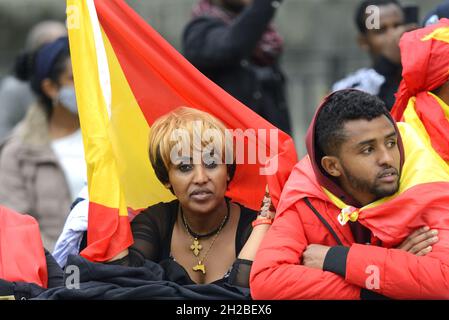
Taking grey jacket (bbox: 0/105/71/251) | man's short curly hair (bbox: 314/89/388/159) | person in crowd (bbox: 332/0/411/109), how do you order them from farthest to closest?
grey jacket (bbox: 0/105/71/251) < person in crowd (bbox: 332/0/411/109) < man's short curly hair (bbox: 314/89/388/159)

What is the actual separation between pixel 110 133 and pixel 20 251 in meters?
0.58

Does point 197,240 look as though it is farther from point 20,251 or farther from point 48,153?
point 48,153

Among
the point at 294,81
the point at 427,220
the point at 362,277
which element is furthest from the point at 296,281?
the point at 294,81

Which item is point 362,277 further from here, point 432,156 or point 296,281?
point 432,156

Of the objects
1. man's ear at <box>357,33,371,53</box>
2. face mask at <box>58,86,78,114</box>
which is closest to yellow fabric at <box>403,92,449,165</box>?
man's ear at <box>357,33,371,53</box>

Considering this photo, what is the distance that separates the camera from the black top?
15.1 ft

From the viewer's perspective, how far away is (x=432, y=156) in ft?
14.5

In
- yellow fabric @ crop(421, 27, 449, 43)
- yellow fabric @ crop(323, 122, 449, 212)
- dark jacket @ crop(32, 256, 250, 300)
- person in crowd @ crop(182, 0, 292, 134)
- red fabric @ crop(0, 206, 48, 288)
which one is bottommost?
dark jacket @ crop(32, 256, 250, 300)

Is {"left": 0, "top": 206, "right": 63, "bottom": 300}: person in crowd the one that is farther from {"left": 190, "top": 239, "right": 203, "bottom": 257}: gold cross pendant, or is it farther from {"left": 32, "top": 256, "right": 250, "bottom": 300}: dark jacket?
{"left": 190, "top": 239, "right": 203, "bottom": 257}: gold cross pendant

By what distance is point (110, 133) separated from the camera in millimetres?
4746

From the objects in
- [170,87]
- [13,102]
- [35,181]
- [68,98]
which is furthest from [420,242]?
[13,102]

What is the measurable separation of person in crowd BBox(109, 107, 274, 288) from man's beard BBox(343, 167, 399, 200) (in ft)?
1.33

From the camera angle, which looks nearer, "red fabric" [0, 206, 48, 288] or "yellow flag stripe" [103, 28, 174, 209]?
"red fabric" [0, 206, 48, 288]

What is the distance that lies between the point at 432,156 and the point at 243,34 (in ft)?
8.27
